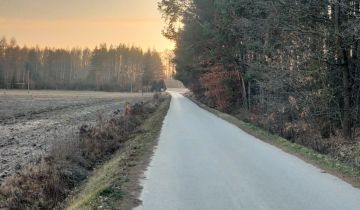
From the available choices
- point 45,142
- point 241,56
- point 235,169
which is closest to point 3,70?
point 241,56

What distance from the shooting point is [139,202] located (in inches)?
340

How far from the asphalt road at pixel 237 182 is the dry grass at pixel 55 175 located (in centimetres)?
212

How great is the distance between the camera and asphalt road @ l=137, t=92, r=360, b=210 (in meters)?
8.41

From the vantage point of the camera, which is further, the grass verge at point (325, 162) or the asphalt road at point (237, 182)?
the grass verge at point (325, 162)

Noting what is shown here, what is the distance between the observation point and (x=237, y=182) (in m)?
10.2

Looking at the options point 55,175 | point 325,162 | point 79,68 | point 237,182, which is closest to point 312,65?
point 325,162

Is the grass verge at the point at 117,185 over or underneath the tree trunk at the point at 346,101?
underneath

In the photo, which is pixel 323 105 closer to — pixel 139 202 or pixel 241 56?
pixel 139 202

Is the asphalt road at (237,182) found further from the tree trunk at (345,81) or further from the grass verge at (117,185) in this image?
the tree trunk at (345,81)

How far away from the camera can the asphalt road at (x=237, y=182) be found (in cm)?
Result: 841

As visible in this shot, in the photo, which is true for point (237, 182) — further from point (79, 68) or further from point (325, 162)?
point (79, 68)

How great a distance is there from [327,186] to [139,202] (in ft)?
12.9

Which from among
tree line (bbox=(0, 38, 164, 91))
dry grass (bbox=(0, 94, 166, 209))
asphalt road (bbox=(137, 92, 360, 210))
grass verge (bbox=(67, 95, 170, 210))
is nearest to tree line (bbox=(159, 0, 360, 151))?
asphalt road (bbox=(137, 92, 360, 210))

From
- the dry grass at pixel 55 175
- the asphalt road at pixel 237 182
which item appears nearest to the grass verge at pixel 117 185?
the asphalt road at pixel 237 182
